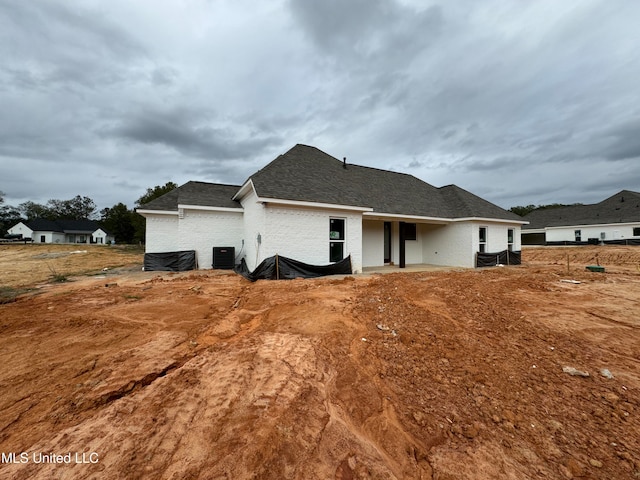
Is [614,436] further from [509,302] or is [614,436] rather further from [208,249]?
[208,249]

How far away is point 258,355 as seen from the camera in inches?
133

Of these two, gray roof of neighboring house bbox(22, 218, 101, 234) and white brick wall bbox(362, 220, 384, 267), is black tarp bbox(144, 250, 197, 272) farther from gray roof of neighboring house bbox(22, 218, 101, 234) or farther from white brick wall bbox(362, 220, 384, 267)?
gray roof of neighboring house bbox(22, 218, 101, 234)

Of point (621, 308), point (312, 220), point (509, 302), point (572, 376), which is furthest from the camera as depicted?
point (312, 220)

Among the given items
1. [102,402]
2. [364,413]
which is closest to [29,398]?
[102,402]

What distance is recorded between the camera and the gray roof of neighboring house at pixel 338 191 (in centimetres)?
1049

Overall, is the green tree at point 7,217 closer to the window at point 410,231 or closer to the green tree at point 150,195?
the green tree at point 150,195

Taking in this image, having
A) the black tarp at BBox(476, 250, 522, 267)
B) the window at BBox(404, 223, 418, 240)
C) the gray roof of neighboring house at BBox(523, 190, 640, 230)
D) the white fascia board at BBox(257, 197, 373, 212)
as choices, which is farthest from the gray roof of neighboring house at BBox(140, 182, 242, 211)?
the gray roof of neighboring house at BBox(523, 190, 640, 230)

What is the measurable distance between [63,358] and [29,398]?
36.2 inches

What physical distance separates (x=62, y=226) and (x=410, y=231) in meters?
73.4

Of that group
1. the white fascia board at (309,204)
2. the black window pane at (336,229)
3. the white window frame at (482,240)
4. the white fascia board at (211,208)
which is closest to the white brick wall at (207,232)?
the white fascia board at (211,208)

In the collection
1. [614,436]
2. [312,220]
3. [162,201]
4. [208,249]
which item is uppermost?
[162,201]

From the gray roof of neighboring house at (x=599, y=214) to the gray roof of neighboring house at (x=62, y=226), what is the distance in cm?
8122

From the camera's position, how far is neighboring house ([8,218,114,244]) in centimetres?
5272

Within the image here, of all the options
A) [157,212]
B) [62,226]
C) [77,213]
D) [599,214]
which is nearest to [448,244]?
[157,212]
